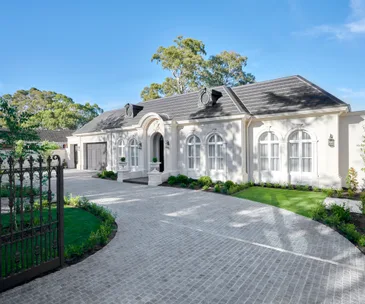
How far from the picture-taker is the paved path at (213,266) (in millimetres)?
3643

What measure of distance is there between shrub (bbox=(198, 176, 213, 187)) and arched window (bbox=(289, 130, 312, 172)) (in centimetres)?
457

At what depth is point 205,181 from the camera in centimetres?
1399

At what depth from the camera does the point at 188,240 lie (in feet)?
19.5

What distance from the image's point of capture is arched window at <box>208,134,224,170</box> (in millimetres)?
14691

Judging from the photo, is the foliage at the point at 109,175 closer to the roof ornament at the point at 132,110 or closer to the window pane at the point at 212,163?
the roof ornament at the point at 132,110

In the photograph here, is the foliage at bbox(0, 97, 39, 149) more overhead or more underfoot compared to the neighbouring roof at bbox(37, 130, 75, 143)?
more underfoot

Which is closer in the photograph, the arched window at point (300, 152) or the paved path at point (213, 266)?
the paved path at point (213, 266)

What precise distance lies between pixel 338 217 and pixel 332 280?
3.68m

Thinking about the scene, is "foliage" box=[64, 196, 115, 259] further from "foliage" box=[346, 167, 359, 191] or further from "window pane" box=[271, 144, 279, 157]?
"foliage" box=[346, 167, 359, 191]

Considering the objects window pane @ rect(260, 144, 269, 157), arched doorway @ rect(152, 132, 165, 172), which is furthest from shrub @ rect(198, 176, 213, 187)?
arched doorway @ rect(152, 132, 165, 172)

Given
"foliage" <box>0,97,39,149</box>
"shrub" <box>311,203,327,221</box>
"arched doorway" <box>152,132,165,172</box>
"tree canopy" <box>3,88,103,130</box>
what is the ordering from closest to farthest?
1. "foliage" <box>0,97,39,149</box>
2. "shrub" <box>311,203,327,221</box>
3. "arched doorway" <box>152,132,165,172</box>
4. "tree canopy" <box>3,88,103,130</box>

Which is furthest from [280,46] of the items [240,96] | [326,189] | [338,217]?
[338,217]

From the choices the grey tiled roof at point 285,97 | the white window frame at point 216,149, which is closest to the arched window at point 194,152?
the white window frame at point 216,149

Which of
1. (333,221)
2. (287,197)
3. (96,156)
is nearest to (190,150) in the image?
(287,197)
